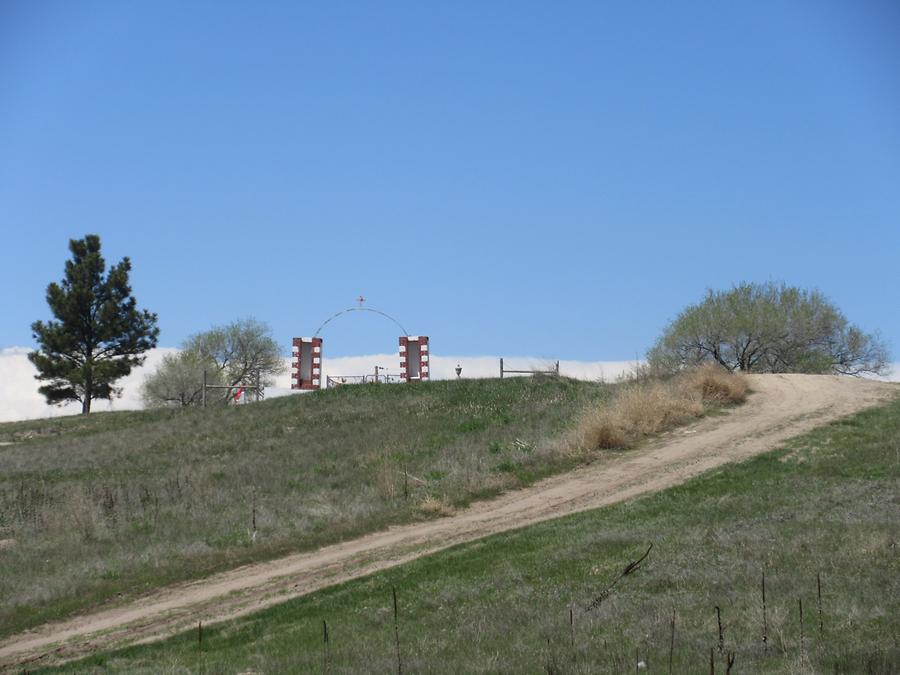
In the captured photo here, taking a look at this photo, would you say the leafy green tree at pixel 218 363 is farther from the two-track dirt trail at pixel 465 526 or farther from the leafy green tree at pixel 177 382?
the two-track dirt trail at pixel 465 526

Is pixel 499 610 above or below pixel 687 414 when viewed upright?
below

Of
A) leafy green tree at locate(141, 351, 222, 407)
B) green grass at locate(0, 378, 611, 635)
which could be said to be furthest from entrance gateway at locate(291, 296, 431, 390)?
leafy green tree at locate(141, 351, 222, 407)

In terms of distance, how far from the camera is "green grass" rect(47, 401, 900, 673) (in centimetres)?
849

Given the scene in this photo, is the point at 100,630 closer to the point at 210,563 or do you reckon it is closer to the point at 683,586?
the point at 210,563

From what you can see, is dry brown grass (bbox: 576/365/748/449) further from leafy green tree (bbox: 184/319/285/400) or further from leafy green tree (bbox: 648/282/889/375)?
leafy green tree (bbox: 184/319/285/400)

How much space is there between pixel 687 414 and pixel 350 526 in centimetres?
1047

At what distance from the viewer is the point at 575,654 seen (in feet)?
28.0

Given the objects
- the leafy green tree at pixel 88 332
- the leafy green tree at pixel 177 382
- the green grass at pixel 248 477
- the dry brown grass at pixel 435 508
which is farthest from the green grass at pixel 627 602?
the leafy green tree at pixel 177 382

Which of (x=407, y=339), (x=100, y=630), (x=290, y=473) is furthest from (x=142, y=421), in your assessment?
(x=100, y=630)

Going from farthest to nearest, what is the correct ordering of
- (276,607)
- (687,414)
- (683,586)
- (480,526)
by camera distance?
(687,414) → (480,526) → (276,607) → (683,586)

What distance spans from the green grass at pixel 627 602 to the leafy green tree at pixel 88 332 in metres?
44.2

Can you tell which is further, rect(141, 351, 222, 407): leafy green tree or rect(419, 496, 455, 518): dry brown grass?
rect(141, 351, 222, 407): leafy green tree

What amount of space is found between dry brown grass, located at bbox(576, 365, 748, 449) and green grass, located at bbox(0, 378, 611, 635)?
3.44 ft

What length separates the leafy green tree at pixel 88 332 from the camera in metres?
54.6
